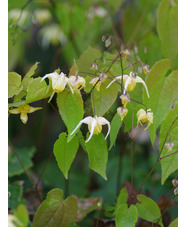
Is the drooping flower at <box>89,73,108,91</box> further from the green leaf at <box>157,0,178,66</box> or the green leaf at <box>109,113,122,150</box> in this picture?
the green leaf at <box>157,0,178,66</box>

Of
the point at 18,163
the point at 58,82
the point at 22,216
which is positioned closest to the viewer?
the point at 22,216

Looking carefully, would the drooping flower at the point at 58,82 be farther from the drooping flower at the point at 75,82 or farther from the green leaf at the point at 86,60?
the green leaf at the point at 86,60

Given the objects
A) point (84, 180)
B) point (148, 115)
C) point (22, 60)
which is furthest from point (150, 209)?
point (22, 60)

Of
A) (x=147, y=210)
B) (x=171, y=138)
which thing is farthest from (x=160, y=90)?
(x=147, y=210)

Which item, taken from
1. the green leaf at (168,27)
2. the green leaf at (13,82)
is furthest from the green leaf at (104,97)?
the green leaf at (168,27)

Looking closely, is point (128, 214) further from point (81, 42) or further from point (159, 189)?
point (81, 42)

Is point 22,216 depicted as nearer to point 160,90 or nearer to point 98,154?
point 98,154
